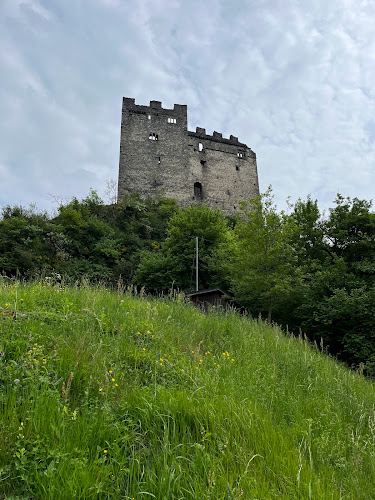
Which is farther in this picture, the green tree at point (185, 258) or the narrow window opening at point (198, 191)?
the narrow window opening at point (198, 191)

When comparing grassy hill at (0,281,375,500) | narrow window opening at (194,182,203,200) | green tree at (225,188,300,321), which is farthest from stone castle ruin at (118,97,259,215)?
grassy hill at (0,281,375,500)

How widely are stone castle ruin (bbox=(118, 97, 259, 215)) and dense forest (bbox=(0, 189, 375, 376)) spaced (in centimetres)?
832

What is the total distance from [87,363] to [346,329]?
15.7 m

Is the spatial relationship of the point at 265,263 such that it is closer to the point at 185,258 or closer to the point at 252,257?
the point at 252,257

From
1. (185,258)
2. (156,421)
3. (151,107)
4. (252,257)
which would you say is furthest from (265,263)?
(151,107)

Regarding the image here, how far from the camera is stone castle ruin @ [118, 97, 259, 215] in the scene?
3962cm

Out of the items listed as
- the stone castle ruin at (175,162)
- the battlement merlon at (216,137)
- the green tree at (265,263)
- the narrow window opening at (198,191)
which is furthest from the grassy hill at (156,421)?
the battlement merlon at (216,137)

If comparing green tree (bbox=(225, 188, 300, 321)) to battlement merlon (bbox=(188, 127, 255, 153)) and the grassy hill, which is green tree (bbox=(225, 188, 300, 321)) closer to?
the grassy hill

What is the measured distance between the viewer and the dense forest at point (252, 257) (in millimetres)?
15492

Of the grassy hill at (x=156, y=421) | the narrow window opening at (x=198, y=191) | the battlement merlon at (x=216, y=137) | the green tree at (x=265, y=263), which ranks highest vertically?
the battlement merlon at (x=216, y=137)

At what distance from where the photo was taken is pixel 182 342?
4125 millimetres

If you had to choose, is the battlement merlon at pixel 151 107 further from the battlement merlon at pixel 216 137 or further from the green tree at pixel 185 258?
the green tree at pixel 185 258

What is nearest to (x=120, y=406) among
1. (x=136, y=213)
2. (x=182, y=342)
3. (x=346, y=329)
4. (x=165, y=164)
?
(x=182, y=342)

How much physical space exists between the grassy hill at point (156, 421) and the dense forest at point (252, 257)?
19.4 ft
